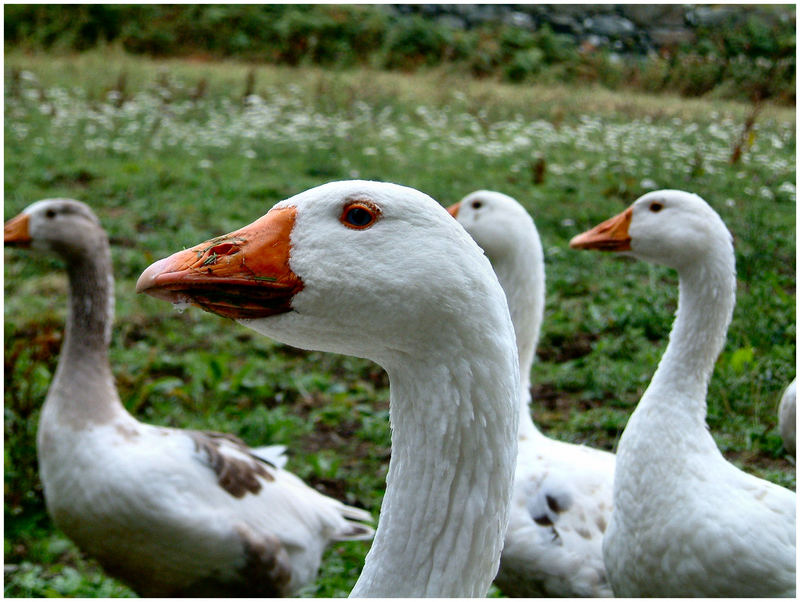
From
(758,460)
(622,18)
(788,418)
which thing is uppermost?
(622,18)

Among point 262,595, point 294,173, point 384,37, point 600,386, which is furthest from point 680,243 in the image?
point 384,37

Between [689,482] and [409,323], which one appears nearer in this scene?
[409,323]

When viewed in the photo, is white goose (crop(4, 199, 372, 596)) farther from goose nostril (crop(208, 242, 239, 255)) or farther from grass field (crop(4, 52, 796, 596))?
goose nostril (crop(208, 242, 239, 255))

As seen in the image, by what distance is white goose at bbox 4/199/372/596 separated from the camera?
3441mm

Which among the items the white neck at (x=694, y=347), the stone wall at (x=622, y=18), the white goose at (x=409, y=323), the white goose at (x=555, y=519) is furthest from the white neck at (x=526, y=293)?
the stone wall at (x=622, y=18)

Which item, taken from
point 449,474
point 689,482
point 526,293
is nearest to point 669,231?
point 526,293

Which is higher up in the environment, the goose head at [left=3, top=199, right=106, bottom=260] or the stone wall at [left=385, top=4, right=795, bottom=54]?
the stone wall at [left=385, top=4, right=795, bottom=54]

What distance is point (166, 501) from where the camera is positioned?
344 cm

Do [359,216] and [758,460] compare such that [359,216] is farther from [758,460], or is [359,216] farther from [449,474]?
[758,460]

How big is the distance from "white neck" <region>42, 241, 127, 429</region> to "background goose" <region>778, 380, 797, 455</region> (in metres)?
3.00

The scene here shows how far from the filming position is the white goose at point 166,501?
11.3 ft

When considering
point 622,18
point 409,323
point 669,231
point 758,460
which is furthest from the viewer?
point 622,18

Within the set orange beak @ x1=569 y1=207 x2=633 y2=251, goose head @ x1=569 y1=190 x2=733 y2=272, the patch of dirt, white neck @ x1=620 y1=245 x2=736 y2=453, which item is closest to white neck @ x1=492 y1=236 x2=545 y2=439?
orange beak @ x1=569 y1=207 x2=633 y2=251

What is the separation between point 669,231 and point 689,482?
3.35 feet
